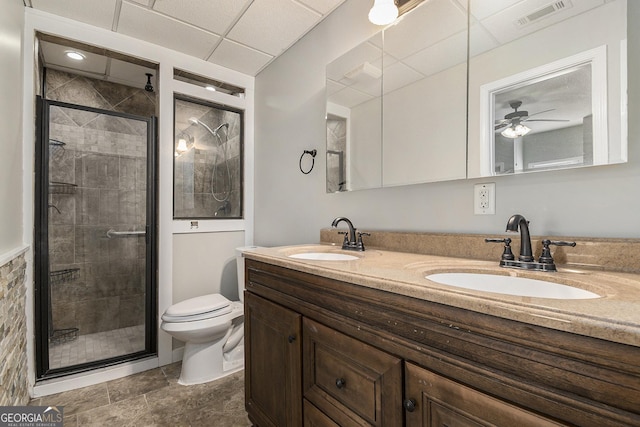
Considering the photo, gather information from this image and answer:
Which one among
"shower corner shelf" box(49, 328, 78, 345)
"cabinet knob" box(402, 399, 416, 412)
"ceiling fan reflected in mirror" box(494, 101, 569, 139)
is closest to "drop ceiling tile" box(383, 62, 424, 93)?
"ceiling fan reflected in mirror" box(494, 101, 569, 139)

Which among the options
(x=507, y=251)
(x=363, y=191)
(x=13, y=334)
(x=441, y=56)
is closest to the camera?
(x=507, y=251)

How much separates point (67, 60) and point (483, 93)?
302 centimetres

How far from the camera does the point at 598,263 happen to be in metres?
0.88

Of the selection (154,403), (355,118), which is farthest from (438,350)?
(154,403)

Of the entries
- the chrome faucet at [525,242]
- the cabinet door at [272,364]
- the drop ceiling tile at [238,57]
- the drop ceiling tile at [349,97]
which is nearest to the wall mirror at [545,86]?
the chrome faucet at [525,242]

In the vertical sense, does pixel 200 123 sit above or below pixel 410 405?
above

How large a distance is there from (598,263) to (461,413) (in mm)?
653

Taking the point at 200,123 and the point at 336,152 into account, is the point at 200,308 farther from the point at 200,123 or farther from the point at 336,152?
the point at 200,123

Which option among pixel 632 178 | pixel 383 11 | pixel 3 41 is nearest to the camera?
pixel 632 178

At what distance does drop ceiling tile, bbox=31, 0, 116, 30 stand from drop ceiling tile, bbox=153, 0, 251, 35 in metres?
0.30

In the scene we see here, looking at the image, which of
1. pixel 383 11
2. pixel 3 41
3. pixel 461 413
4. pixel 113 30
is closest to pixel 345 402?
pixel 461 413

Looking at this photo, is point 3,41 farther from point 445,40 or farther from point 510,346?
point 510,346

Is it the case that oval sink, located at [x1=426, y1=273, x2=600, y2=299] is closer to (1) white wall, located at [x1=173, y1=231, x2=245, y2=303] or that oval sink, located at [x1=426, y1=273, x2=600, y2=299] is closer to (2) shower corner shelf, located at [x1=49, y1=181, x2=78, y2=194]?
(1) white wall, located at [x1=173, y1=231, x2=245, y2=303]

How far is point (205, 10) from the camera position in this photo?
1.84m
